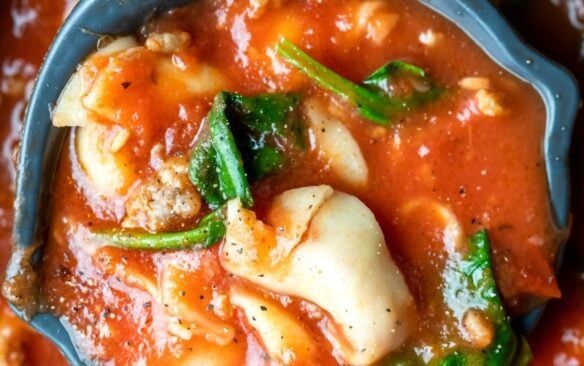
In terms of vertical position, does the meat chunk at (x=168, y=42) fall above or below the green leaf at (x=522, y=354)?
above

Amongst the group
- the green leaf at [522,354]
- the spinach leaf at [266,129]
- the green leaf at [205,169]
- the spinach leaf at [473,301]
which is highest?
the spinach leaf at [266,129]

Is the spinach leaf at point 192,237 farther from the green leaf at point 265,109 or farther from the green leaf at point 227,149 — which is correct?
the green leaf at point 265,109

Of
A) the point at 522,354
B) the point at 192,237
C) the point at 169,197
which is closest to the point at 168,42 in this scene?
the point at 169,197

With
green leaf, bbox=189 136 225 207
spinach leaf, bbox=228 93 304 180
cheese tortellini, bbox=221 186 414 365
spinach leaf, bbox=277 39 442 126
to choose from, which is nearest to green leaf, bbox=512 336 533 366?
cheese tortellini, bbox=221 186 414 365

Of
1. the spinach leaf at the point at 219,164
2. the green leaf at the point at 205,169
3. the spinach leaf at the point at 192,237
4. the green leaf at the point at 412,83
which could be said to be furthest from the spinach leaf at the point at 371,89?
the spinach leaf at the point at 192,237

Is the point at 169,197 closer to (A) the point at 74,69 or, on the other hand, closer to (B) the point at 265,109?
(B) the point at 265,109

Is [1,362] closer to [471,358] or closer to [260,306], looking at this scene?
[260,306]

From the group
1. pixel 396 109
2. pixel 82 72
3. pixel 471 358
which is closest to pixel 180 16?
pixel 82 72
